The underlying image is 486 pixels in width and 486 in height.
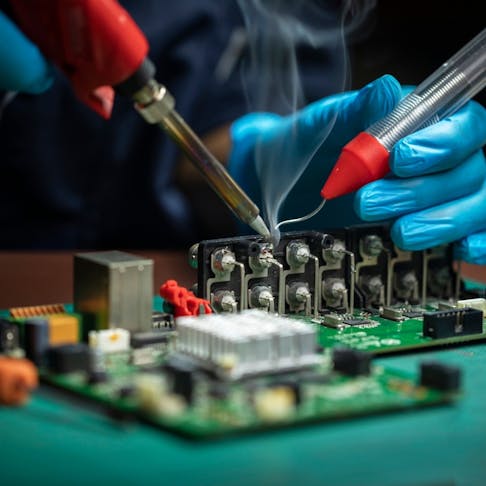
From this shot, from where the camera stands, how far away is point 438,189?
227 centimetres

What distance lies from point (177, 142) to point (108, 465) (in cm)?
81

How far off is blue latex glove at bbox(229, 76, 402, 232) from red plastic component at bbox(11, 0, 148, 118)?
55 cm

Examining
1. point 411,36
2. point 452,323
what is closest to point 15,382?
A: point 452,323

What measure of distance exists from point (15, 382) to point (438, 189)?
3.83 ft

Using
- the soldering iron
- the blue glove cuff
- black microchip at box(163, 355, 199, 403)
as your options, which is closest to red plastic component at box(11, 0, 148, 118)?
the soldering iron

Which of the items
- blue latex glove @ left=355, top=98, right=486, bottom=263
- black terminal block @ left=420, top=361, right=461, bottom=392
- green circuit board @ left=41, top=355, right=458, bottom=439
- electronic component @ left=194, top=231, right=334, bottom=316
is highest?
blue latex glove @ left=355, top=98, right=486, bottom=263

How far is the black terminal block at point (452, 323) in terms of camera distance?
1886mm

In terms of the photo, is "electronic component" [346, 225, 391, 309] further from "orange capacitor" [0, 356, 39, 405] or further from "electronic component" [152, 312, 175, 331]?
"orange capacitor" [0, 356, 39, 405]

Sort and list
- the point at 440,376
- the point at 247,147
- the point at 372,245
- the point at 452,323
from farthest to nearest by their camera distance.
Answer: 1. the point at 247,147
2. the point at 372,245
3. the point at 452,323
4. the point at 440,376

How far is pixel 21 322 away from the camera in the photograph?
1.71 meters

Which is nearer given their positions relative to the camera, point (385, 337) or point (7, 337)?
point (7, 337)

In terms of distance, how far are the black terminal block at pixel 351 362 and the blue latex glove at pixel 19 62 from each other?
0.74 meters

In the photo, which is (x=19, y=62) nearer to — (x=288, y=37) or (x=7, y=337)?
(x=7, y=337)

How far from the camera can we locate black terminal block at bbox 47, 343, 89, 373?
1537 millimetres
